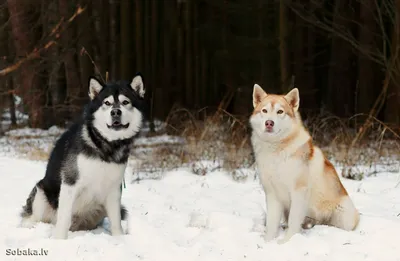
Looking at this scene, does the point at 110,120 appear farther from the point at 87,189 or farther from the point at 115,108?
the point at 87,189

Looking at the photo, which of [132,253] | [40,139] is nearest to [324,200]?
[132,253]

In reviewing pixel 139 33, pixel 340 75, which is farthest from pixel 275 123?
pixel 139 33

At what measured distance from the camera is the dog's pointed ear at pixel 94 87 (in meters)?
4.99

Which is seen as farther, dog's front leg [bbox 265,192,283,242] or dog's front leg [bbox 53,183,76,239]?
dog's front leg [bbox 265,192,283,242]

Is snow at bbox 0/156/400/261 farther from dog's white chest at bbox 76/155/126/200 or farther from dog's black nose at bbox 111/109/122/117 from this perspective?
dog's black nose at bbox 111/109/122/117

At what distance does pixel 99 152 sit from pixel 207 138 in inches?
227

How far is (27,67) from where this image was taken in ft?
50.8

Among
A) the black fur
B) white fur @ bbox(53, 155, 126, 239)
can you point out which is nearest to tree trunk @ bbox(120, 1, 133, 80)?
the black fur

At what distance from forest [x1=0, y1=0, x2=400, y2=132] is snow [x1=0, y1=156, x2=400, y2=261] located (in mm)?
7988

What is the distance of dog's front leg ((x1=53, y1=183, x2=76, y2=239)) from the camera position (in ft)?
16.2

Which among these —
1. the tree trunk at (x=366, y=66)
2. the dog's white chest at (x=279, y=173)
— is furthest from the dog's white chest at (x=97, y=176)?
the tree trunk at (x=366, y=66)

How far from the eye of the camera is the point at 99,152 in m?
4.91

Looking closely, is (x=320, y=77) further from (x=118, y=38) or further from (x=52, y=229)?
(x=52, y=229)

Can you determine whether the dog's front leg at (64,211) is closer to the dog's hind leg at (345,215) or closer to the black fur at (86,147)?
the black fur at (86,147)
